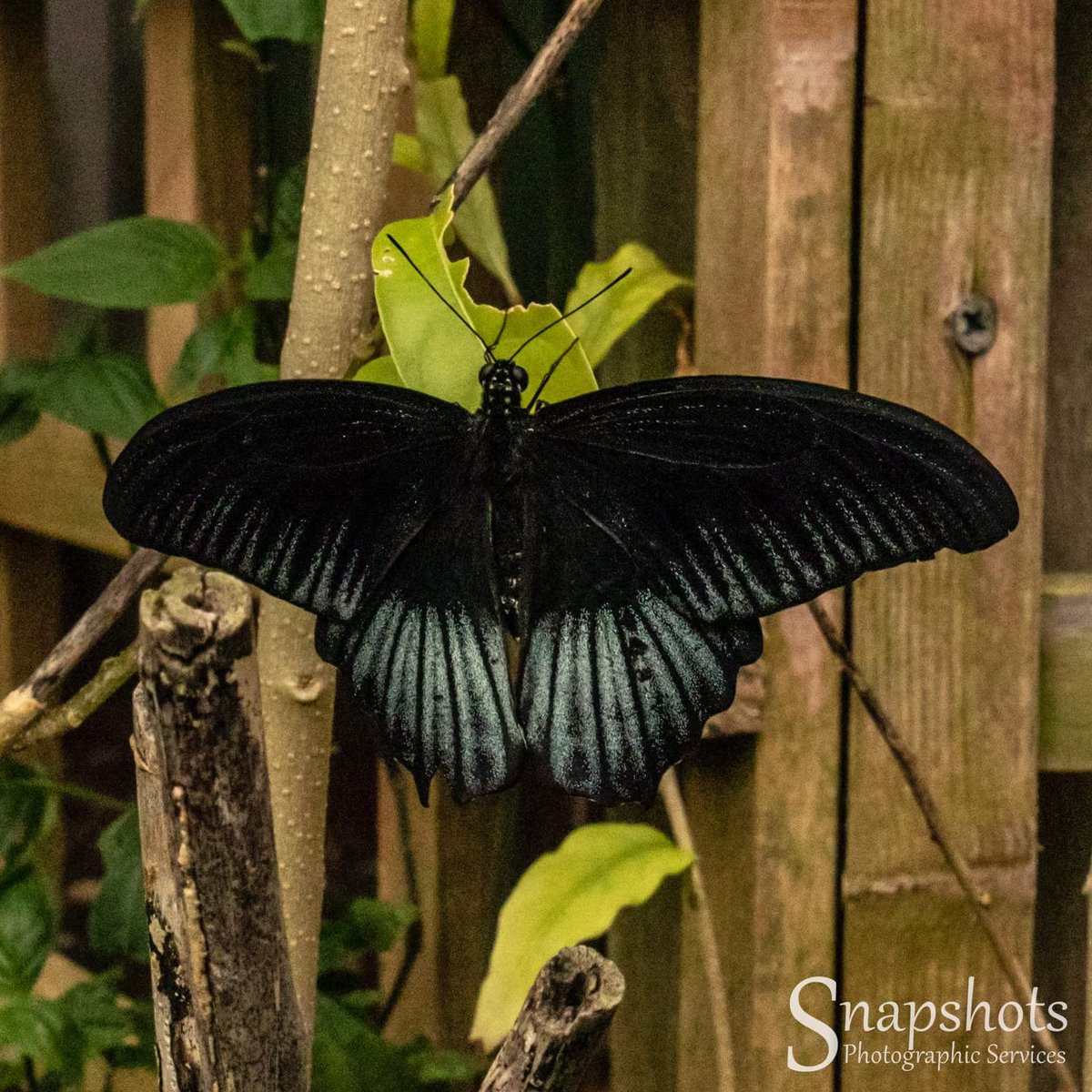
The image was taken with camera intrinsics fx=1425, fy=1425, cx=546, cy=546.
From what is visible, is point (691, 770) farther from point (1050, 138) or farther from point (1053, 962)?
point (1050, 138)

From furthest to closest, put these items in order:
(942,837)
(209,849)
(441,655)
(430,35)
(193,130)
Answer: (193,130), (430,35), (942,837), (441,655), (209,849)

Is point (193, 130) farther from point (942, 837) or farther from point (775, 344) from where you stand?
point (942, 837)

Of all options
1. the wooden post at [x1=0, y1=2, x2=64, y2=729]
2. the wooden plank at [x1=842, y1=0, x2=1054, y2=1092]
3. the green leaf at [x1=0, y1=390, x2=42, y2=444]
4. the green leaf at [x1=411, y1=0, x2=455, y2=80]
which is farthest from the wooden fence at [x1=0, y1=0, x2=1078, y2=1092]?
the wooden post at [x1=0, y1=2, x2=64, y2=729]

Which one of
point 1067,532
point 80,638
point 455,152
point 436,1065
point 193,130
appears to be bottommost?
point 436,1065

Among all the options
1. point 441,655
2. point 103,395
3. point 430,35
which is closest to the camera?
point 441,655

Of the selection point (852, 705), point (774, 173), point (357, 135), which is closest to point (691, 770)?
point (852, 705)

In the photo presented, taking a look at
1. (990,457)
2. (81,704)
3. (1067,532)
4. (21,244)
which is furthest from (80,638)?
(21,244)

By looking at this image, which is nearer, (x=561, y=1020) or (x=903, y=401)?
(x=561, y=1020)
